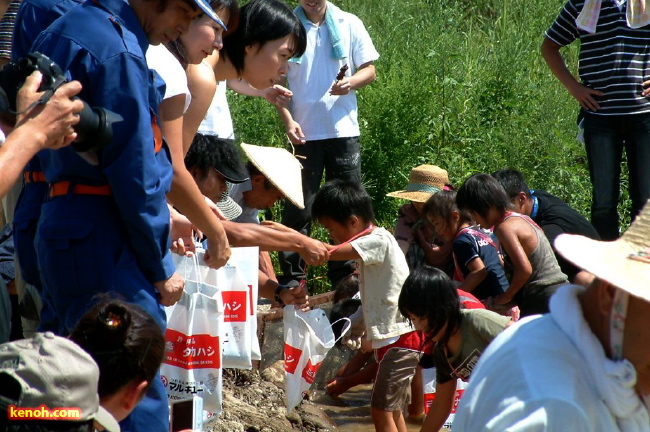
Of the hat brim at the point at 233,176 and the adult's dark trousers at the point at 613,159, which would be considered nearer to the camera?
the hat brim at the point at 233,176

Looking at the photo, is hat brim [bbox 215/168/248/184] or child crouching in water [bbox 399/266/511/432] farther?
hat brim [bbox 215/168/248/184]

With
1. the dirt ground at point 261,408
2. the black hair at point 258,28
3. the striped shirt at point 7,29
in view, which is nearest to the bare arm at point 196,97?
the black hair at point 258,28

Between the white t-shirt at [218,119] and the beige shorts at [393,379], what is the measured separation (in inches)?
61.3

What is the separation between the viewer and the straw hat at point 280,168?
5027mm

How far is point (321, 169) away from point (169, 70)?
12.1 feet

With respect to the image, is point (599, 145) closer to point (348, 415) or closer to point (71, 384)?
point (348, 415)

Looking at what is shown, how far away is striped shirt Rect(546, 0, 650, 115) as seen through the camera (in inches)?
253

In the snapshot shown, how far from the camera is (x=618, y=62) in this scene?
21.3 ft

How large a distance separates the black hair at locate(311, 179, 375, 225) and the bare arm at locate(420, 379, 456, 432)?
1.14m

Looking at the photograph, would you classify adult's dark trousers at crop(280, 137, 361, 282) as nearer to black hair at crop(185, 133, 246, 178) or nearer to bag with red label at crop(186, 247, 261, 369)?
black hair at crop(185, 133, 246, 178)

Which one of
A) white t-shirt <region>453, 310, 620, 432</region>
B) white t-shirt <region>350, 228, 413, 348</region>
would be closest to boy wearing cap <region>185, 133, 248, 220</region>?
white t-shirt <region>350, 228, 413, 348</region>

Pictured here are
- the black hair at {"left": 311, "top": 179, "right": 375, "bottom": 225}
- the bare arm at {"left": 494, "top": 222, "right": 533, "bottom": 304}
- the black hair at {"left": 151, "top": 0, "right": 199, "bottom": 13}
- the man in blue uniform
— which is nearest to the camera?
the man in blue uniform

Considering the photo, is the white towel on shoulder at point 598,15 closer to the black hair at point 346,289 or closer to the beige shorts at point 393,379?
the black hair at point 346,289

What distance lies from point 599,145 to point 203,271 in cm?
344
